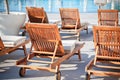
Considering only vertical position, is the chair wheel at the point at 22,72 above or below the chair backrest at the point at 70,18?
below

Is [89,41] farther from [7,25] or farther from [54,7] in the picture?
[54,7]

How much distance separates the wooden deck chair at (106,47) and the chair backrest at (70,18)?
9.99 feet

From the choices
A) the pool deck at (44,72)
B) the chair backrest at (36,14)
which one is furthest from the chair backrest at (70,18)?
the pool deck at (44,72)

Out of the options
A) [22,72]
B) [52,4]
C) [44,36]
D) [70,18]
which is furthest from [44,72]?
[52,4]

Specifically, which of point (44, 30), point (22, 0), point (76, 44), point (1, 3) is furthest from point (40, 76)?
point (22, 0)

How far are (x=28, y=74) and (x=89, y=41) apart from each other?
2960 mm

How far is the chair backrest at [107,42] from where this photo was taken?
339 cm

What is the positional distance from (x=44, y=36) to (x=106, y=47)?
0.91 meters

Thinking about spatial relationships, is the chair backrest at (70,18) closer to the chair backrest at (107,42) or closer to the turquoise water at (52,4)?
the chair backrest at (107,42)

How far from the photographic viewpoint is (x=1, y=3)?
53.3 feet

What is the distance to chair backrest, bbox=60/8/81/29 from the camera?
22.1 ft

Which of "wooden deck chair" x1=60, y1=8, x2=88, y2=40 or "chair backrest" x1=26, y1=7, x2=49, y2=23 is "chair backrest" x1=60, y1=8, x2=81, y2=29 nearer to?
"wooden deck chair" x1=60, y1=8, x2=88, y2=40

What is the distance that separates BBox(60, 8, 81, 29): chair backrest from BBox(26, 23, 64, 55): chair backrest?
9.22 feet

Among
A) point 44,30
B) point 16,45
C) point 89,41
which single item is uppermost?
point 44,30
